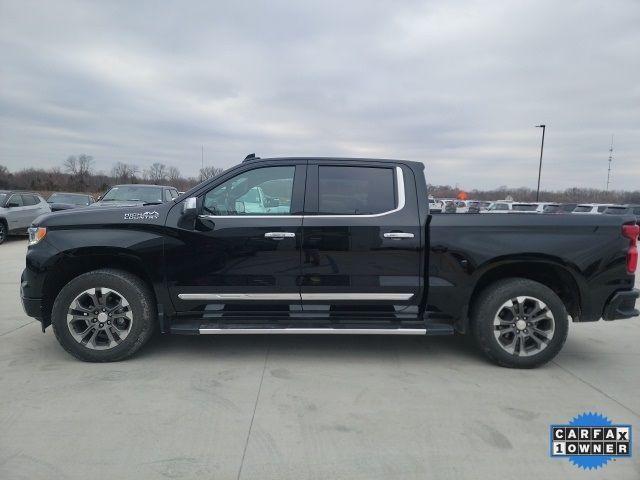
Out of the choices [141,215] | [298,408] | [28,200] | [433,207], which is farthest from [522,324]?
[28,200]

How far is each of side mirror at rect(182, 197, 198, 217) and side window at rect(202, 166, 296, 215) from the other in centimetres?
11

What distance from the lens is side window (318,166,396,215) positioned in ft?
13.8

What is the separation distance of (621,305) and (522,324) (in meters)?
0.94

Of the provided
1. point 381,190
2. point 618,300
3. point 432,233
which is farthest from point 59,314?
point 618,300

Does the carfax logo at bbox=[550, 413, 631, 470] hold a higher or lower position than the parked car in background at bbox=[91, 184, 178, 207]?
lower

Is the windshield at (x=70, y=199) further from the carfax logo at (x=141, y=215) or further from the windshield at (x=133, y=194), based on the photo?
the carfax logo at (x=141, y=215)

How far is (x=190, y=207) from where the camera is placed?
13.3ft

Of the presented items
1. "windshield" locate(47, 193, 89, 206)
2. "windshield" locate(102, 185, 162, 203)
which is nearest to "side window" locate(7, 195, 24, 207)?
"windshield" locate(47, 193, 89, 206)

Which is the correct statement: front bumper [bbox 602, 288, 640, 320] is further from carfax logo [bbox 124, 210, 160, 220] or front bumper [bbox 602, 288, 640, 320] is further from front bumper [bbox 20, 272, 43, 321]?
front bumper [bbox 20, 272, 43, 321]

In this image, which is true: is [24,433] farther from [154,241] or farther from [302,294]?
[302,294]

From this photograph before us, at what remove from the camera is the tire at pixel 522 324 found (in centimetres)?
406

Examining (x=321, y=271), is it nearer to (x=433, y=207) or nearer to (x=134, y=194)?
(x=433, y=207)

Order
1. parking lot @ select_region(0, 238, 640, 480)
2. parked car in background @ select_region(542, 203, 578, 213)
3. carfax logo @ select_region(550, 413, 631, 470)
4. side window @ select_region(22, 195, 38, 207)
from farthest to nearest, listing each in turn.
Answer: parked car in background @ select_region(542, 203, 578, 213)
side window @ select_region(22, 195, 38, 207)
carfax logo @ select_region(550, 413, 631, 470)
parking lot @ select_region(0, 238, 640, 480)

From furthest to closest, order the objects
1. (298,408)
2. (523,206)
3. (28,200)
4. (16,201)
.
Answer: (523,206) → (28,200) → (16,201) → (298,408)
